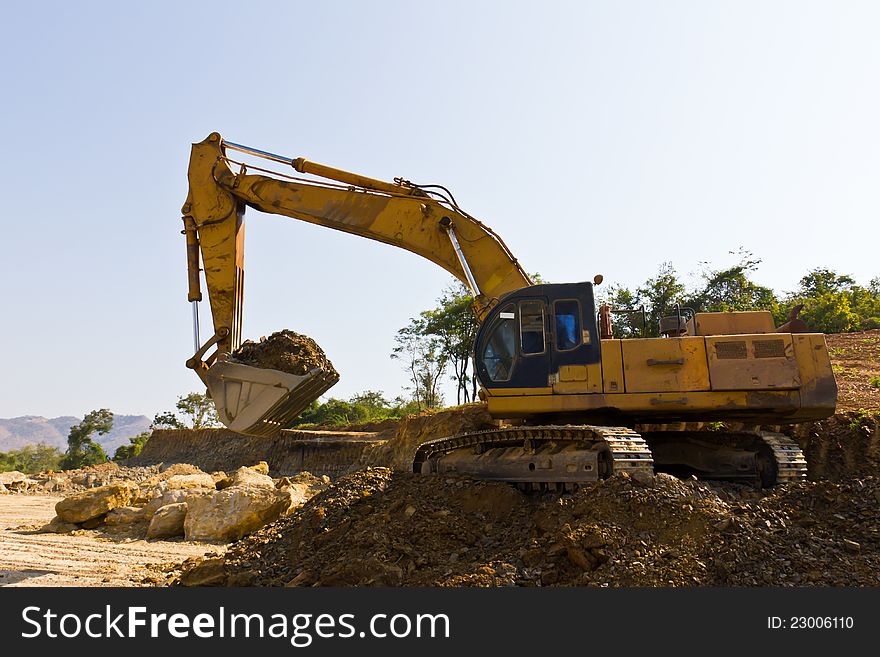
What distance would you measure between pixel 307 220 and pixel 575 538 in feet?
23.2

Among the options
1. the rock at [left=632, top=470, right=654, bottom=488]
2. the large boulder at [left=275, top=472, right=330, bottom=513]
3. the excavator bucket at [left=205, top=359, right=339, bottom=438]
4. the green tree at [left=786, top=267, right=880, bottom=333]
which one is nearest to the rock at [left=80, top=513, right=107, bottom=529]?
the large boulder at [left=275, top=472, right=330, bottom=513]

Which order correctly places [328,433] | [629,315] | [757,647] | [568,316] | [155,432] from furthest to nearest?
[155,432] → [328,433] → [629,315] → [568,316] → [757,647]

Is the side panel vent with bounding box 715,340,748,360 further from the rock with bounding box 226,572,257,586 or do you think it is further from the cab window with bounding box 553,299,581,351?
the rock with bounding box 226,572,257,586

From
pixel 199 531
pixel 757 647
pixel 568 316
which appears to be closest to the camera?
pixel 757 647

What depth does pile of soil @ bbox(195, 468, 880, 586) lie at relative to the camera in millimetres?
5637

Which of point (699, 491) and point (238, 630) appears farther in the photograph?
point (699, 491)

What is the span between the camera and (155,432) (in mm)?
38688

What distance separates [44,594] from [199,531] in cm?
516

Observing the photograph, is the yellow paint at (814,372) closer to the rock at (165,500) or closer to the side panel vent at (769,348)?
the side panel vent at (769,348)

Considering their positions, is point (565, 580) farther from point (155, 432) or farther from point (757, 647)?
point (155, 432)

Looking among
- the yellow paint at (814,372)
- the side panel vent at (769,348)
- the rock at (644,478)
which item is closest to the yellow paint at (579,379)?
the rock at (644,478)

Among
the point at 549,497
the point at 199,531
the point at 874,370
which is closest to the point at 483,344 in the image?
the point at 549,497

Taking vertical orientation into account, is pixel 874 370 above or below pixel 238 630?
above

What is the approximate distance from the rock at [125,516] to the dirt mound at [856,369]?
11230mm
